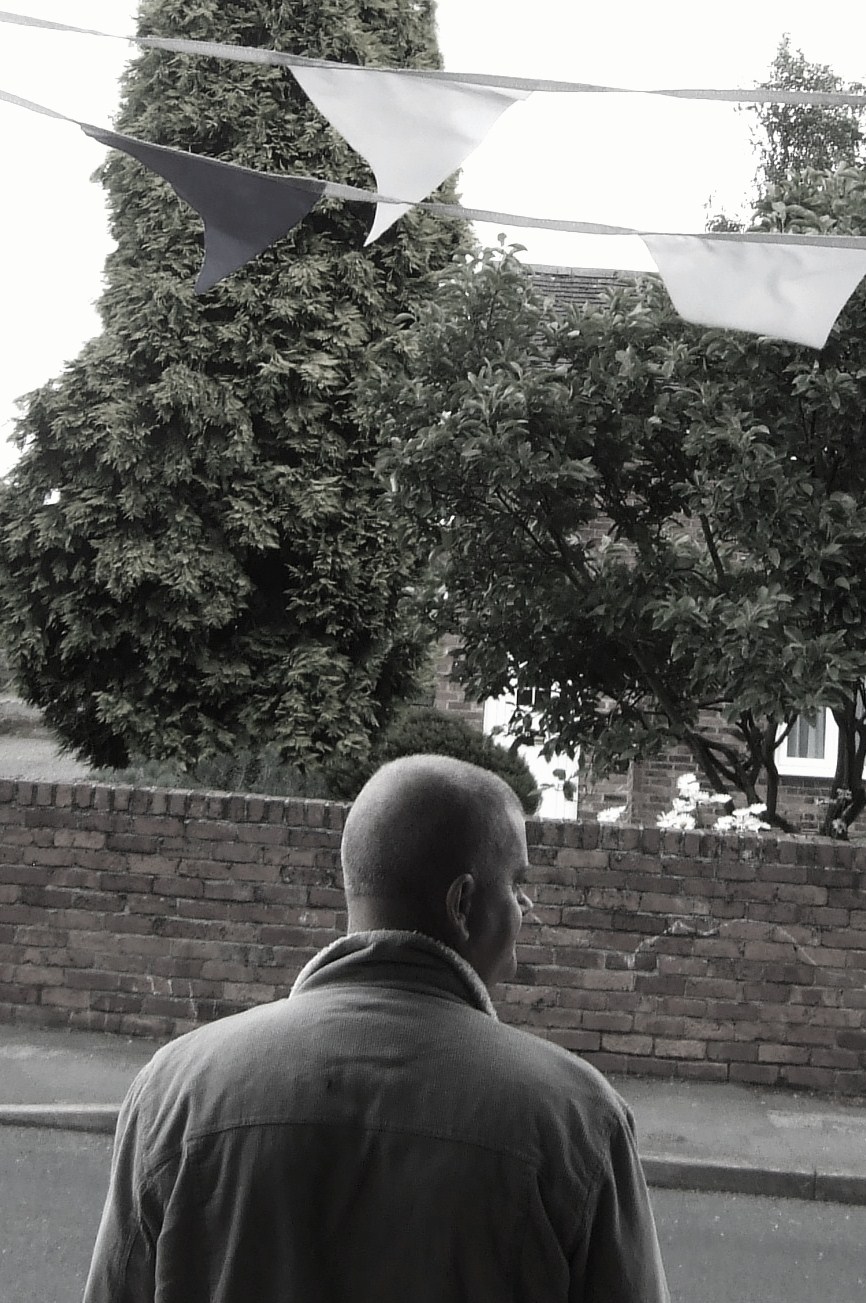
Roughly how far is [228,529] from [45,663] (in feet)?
5.24

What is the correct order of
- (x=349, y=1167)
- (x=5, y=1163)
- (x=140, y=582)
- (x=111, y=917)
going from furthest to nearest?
(x=140, y=582) → (x=111, y=917) → (x=5, y=1163) → (x=349, y=1167)

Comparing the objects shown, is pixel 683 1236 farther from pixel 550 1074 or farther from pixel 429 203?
pixel 550 1074

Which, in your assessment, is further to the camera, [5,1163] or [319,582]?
[319,582]

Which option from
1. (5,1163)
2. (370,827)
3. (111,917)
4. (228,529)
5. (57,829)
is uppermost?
(228,529)

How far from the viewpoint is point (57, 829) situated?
7578 mm

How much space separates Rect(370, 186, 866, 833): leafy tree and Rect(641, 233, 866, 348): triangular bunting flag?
287cm

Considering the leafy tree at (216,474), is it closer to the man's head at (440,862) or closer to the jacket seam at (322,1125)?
the man's head at (440,862)

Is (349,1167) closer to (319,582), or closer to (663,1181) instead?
(663,1181)

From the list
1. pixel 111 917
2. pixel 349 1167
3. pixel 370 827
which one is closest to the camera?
pixel 349 1167

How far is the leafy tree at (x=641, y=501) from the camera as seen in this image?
21.3 ft

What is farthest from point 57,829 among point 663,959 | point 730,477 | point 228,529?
point 730,477

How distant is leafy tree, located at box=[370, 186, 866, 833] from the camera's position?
6.48 meters

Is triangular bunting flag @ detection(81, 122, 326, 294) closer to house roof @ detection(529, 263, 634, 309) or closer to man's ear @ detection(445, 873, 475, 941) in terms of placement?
man's ear @ detection(445, 873, 475, 941)

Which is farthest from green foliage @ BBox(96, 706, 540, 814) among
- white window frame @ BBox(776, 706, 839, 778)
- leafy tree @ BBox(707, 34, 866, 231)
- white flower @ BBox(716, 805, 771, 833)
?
leafy tree @ BBox(707, 34, 866, 231)
